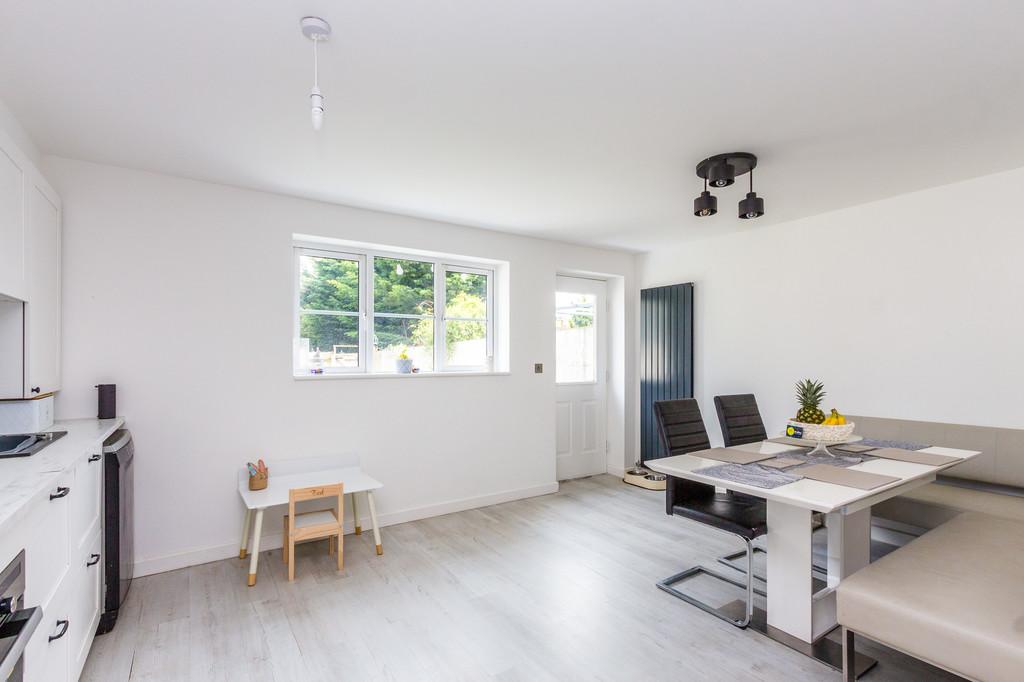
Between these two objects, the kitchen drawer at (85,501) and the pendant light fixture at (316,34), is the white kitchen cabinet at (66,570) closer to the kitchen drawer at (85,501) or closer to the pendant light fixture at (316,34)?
the kitchen drawer at (85,501)

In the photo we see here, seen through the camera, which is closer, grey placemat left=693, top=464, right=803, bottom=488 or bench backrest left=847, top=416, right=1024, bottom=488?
grey placemat left=693, top=464, right=803, bottom=488

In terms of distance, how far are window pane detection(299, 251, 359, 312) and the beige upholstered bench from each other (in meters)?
3.72

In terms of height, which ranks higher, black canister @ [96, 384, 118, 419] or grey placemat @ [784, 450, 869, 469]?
black canister @ [96, 384, 118, 419]

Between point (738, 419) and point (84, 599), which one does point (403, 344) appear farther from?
point (738, 419)

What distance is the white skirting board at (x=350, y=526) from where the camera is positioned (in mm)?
2963

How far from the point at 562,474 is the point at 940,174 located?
A: 377 centimetres

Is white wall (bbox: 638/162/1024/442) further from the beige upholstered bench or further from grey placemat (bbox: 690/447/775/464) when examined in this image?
grey placemat (bbox: 690/447/775/464)

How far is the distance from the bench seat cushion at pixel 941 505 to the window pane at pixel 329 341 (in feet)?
11.8

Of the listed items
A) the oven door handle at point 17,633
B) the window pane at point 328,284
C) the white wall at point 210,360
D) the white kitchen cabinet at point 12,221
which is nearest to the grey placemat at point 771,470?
the oven door handle at point 17,633

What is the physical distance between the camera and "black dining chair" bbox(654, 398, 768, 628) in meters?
2.43

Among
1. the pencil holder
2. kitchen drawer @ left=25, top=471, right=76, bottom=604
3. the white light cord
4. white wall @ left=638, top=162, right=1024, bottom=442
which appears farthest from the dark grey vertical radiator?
kitchen drawer @ left=25, top=471, right=76, bottom=604

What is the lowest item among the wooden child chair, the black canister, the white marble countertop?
the wooden child chair

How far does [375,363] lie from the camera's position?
3.92 meters

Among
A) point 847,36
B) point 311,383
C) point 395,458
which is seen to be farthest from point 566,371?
point 847,36
